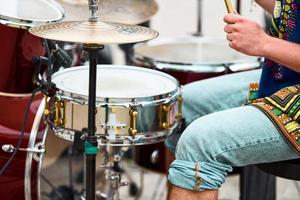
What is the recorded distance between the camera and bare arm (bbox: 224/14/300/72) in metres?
1.51

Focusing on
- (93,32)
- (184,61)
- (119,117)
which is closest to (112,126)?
(119,117)

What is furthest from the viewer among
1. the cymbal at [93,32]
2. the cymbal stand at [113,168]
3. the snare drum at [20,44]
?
the cymbal stand at [113,168]

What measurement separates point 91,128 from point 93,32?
0.73 ft

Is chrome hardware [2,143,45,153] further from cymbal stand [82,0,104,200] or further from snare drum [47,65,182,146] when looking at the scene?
cymbal stand [82,0,104,200]

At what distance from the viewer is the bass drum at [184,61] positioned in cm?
217

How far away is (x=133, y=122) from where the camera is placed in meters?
1.66

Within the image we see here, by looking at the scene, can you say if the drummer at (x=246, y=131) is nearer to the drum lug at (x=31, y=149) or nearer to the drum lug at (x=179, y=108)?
the drum lug at (x=179, y=108)

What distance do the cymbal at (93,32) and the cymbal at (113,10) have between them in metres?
0.30

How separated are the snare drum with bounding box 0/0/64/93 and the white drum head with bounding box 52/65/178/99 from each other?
95 mm

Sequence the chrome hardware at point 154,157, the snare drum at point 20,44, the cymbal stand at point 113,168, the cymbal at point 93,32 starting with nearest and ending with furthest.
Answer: the cymbal at point 93,32, the snare drum at point 20,44, the cymbal stand at point 113,168, the chrome hardware at point 154,157

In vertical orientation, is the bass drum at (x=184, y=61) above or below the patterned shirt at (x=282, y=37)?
below

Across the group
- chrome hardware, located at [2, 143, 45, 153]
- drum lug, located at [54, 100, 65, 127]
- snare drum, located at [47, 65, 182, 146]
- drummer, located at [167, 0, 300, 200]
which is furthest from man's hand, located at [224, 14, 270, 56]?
chrome hardware, located at [2, 143, 45, 153]

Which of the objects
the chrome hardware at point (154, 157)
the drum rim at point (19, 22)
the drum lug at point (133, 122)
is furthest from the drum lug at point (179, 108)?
the chrome hardware at point (154, 157)

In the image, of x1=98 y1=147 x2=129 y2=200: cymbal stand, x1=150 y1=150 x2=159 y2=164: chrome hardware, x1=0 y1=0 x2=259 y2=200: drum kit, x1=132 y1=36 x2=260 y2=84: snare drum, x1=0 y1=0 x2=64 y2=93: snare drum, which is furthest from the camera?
x1=150 y1=150 x2=159 y2=164: chrome hardware
